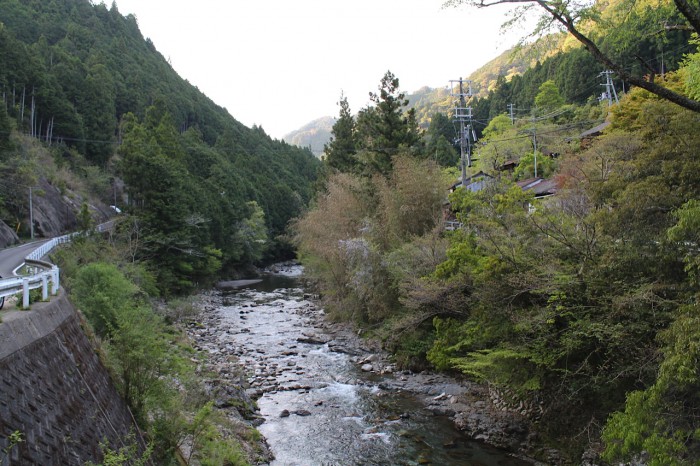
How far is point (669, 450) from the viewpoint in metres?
7.30

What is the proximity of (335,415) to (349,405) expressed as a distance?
0.90 meters

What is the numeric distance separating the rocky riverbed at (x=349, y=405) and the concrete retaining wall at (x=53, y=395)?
4975mm

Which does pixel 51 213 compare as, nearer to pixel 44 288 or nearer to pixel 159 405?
pixel 44 288

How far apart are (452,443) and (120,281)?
13.4m

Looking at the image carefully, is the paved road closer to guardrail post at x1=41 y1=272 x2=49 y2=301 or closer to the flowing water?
the flowing water

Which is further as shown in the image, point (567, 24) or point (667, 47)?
point (667, 47)

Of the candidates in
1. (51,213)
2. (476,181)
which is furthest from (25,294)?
(51,213)

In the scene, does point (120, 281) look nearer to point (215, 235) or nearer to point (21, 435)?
point (21, 435)

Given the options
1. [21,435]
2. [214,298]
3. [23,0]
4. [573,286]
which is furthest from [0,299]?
[23,0]

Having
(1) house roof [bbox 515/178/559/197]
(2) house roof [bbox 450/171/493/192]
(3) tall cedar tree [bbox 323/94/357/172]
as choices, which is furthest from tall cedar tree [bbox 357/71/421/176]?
(3) tall cedar tree [bbox 323/94/357/172]

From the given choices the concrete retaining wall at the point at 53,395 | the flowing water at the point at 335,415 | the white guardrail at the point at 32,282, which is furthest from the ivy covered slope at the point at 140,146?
the concrete retaining wall at the point at 53,395

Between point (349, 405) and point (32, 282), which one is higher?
point (32, 282)

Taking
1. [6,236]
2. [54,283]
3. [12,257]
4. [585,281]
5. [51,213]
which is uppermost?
[51,213]

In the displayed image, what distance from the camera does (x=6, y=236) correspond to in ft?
97.2
